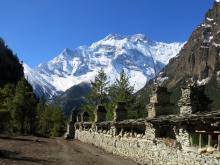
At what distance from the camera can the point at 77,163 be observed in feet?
71.3

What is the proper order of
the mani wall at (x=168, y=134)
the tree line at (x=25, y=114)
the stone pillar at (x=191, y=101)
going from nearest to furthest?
the mani wall at (x=168, y=134) → the stone pillar at (x=191, y=101) → the tree line at (x=25, y=114)

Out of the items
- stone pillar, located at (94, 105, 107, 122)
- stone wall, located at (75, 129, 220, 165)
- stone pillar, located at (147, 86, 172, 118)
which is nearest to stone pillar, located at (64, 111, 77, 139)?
stone pillar, located at (94, 105, 107, 122)

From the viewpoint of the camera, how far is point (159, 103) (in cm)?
2331

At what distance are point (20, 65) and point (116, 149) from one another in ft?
460

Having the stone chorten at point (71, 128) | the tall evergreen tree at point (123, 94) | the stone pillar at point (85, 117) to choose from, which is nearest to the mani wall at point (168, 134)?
the tall evergreen tree at point (123, 94)

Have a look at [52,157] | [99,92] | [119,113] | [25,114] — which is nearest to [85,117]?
[99,92]

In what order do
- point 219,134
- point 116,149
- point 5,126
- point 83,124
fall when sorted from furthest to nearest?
point 5,126
point 83,124
point 116,149
point 219,134

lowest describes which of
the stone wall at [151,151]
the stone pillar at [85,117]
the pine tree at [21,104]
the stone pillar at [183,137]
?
the stone wall at [151,151]

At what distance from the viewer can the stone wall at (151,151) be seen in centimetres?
1649

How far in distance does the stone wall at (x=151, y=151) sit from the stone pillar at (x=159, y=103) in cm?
155

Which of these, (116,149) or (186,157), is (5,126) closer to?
(116,149)

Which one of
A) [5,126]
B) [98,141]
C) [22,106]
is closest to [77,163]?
[98,141]

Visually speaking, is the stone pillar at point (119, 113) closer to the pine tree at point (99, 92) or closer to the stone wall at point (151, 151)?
the stone wall at point (151, 151)

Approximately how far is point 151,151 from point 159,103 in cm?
303
